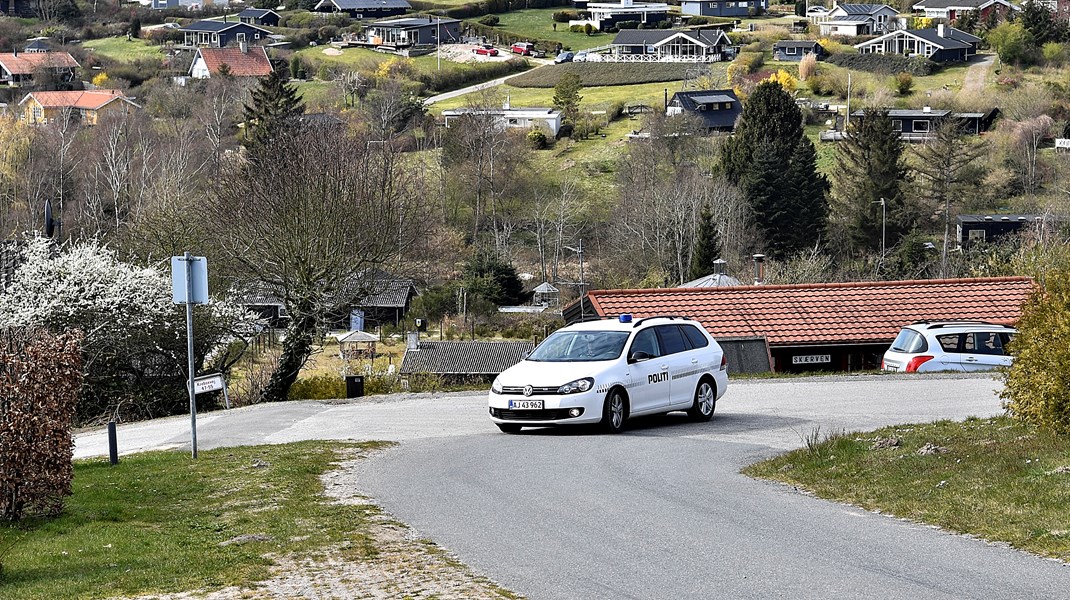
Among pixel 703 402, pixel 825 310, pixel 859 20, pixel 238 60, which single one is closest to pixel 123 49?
pixel 238 60

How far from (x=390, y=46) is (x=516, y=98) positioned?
103ft

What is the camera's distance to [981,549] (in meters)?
9.85

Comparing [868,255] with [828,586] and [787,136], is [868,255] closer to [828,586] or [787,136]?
[787,136]

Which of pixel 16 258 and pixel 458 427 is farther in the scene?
pixel 16 258

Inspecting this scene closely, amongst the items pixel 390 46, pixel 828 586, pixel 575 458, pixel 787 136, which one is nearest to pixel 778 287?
pixel 575 458

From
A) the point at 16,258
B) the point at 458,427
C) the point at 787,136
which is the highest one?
the point at 787,136

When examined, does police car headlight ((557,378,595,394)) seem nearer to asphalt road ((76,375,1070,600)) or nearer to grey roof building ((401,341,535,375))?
asphalt road ((76,375,1070,600))

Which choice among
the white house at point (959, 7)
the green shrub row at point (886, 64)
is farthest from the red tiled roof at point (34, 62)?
the white house at point (959, 7)

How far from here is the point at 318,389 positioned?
30.1 m

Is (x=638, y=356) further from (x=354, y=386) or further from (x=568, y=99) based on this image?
(x=568, y=99)

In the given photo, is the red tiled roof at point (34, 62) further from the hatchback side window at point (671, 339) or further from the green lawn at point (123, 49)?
the hatchback side window at point (671, 339)

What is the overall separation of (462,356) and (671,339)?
31.5 m

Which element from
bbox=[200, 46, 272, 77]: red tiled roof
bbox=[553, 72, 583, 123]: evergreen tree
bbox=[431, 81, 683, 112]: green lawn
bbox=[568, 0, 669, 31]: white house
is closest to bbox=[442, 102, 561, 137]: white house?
bbox=[553, 72, 583, 123]: evergreen tree

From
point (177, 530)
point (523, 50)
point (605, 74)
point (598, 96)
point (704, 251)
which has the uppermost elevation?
point (523, 50)
